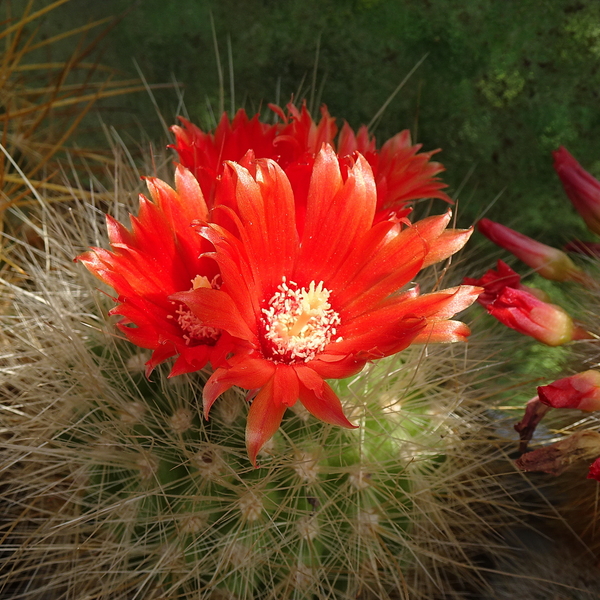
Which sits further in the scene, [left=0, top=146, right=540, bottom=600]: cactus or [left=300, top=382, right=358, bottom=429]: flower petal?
[left=0, top=146, right=540, bottom=600]: cactus

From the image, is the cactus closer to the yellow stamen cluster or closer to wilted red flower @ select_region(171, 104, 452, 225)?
the yellow stamen cluster

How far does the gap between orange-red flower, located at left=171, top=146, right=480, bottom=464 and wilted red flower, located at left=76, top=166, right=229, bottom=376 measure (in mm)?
40

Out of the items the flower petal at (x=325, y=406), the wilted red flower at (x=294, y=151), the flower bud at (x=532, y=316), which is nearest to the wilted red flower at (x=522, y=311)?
the flower bud at (x=532, y=316)

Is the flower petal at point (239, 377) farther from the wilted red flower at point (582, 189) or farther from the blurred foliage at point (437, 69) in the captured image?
the blurred foliage at point (437, 69)

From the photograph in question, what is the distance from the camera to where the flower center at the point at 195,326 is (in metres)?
0.65

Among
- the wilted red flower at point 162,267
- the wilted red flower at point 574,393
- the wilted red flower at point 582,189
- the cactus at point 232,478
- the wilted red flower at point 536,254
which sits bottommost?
the cactus at point 232,478

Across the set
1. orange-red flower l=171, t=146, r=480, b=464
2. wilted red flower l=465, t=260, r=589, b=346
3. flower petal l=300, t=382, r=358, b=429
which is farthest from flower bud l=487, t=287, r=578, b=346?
flower petal l=300, t=382, r=358, b=429

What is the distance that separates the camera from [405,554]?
0.78 meters

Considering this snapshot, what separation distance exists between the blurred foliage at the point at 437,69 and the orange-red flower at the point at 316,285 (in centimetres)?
43

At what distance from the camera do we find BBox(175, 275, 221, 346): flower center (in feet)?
2.14

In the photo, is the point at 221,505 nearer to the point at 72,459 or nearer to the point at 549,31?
the point at 72,459

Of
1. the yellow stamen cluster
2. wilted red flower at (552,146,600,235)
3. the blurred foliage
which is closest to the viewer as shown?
the yellow stamen cluster

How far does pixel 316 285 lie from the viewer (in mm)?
706

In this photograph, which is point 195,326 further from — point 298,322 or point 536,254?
point 536,254
